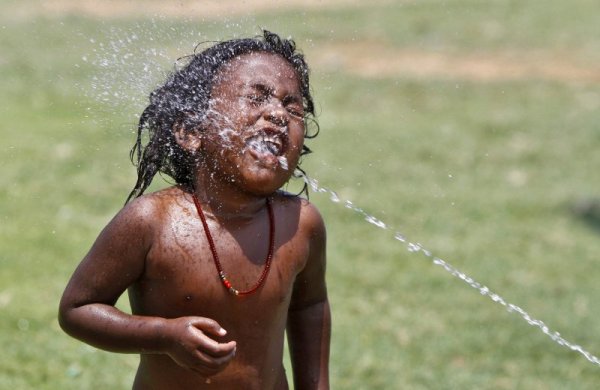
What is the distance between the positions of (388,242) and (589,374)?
1804mm

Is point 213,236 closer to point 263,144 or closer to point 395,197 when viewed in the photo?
point 263,144

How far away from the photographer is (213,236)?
109 inches

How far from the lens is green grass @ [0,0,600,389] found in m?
4.77

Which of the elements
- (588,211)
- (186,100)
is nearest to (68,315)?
(186,100)

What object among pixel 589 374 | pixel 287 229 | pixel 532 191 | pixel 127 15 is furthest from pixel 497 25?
pixel 287 229

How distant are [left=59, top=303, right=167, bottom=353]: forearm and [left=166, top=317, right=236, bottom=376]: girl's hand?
0.04m

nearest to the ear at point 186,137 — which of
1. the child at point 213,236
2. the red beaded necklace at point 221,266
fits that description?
the child at point 213,236

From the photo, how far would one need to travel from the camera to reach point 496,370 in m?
4.77

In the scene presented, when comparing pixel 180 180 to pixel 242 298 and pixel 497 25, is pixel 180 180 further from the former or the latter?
pixel 497 25

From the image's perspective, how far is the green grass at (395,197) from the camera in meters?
4.77

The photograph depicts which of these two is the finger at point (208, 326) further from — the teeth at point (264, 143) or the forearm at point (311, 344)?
the forearm at point (311, 344)

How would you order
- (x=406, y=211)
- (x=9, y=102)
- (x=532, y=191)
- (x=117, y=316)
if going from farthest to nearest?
(x=9, y=102) → (x=532, y=191) → (x=406, y=211) → (x=117, y=316)

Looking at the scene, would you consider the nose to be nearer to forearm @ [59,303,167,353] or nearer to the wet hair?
the wet hair

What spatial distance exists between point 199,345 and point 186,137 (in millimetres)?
551
